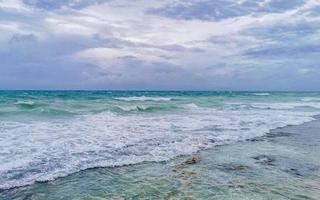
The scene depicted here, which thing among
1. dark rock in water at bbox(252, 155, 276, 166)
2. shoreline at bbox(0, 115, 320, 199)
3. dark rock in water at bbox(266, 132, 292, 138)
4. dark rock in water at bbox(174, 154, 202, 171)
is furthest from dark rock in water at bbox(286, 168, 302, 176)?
dark rock in water at bbox(266, 132, 292, 138)

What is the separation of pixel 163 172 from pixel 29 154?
377 cm

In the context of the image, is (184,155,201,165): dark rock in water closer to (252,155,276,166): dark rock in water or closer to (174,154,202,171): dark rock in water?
(174,154,202,171): dark rock in water

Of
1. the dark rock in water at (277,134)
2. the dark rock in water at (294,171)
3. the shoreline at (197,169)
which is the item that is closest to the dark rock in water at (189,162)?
the shoreline at (197,169)

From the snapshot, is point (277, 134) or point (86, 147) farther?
point (277, 134)

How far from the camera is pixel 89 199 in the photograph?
5.74m

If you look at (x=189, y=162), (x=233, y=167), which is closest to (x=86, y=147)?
(x=189, y=162)

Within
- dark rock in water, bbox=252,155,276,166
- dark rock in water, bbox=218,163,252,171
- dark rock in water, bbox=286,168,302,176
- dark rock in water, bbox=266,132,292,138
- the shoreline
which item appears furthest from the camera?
dark rock in water, bbox=266,132,292,138

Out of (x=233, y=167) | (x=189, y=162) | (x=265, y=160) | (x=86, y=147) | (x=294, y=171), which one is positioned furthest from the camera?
(x=86, y=147)

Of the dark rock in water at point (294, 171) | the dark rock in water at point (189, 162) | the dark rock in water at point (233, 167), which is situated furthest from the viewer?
the dark rock in water at point (189, 162)

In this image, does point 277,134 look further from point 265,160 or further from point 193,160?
point 193,160

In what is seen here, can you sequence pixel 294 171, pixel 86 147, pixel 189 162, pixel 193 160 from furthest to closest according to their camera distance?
pixel 86 147
pixel 193 160
pixel 189 162
pixel 294 171

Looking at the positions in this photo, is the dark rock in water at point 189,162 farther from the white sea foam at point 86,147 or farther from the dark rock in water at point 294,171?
the dark rock in water at point 294,171

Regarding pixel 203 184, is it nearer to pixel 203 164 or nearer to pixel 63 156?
pixel 203 164

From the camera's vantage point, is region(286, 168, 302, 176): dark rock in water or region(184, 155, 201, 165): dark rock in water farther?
region(184, 155, 201, 165): dark rock in water
